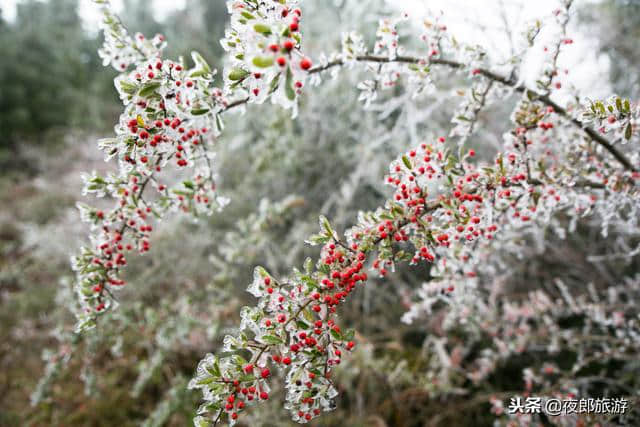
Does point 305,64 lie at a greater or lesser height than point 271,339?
greater

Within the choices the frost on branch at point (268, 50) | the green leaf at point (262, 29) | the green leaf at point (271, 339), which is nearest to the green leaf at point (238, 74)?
the frost on branch at point (268, 50)

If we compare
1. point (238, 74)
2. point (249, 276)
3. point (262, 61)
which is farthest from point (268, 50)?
point (249, 276)

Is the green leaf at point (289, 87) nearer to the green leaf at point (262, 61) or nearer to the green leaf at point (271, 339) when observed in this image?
the green leaf at point (262, 61)

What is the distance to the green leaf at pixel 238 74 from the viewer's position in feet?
2.64

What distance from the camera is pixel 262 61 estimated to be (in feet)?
1.96

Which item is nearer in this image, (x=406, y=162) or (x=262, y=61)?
(x=262, y=61)

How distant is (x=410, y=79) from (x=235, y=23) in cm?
60

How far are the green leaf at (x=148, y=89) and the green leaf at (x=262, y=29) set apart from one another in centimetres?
32

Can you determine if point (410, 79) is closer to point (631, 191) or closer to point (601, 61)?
point (631, 191)

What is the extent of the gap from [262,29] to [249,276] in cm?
259

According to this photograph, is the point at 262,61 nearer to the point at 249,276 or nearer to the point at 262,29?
the point at 262,29

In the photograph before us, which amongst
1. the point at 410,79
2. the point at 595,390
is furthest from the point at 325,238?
the point at 595,390

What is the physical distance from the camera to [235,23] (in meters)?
0.79

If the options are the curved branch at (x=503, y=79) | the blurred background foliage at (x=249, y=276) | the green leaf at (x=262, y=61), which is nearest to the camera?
the green leaf at (x=262, y=61)
